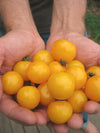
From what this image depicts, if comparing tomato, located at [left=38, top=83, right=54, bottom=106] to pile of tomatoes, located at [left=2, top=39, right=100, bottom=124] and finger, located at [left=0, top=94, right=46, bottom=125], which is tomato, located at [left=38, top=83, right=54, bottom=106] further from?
finger, located at [left=0, top=94, right=46, bottom=125]

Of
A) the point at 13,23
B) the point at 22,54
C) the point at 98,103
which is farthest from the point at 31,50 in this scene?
the point at 98,103

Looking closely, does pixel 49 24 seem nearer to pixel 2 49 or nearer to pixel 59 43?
pixel 59 43

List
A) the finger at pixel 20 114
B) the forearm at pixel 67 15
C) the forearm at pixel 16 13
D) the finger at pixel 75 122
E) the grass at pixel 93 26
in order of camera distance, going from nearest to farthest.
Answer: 1. the finger at pixel 20 114
2. the finger at pixel 75 122
3. the forearm at pixel 16 13
4. the forearm at pixel 67 15
5. the grass at pixel 93 26

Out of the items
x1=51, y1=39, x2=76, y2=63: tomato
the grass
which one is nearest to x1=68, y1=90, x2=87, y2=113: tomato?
x1=51, y1=39, x2=76, y2=63: tomato

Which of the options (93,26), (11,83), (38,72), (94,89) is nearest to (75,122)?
(94,89)

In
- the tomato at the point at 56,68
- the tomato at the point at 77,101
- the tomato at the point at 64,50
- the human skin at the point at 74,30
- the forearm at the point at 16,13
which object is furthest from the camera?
the forearm at the point at 16,13

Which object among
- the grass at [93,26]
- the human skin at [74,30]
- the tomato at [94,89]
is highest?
the human skin at [74,30]

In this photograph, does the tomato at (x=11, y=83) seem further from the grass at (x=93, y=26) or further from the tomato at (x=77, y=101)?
the grass at (x=93, y=26)

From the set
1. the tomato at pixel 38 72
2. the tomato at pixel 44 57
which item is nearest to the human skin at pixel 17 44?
the tomato at pixel 44 57

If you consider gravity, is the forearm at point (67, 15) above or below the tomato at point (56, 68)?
above
